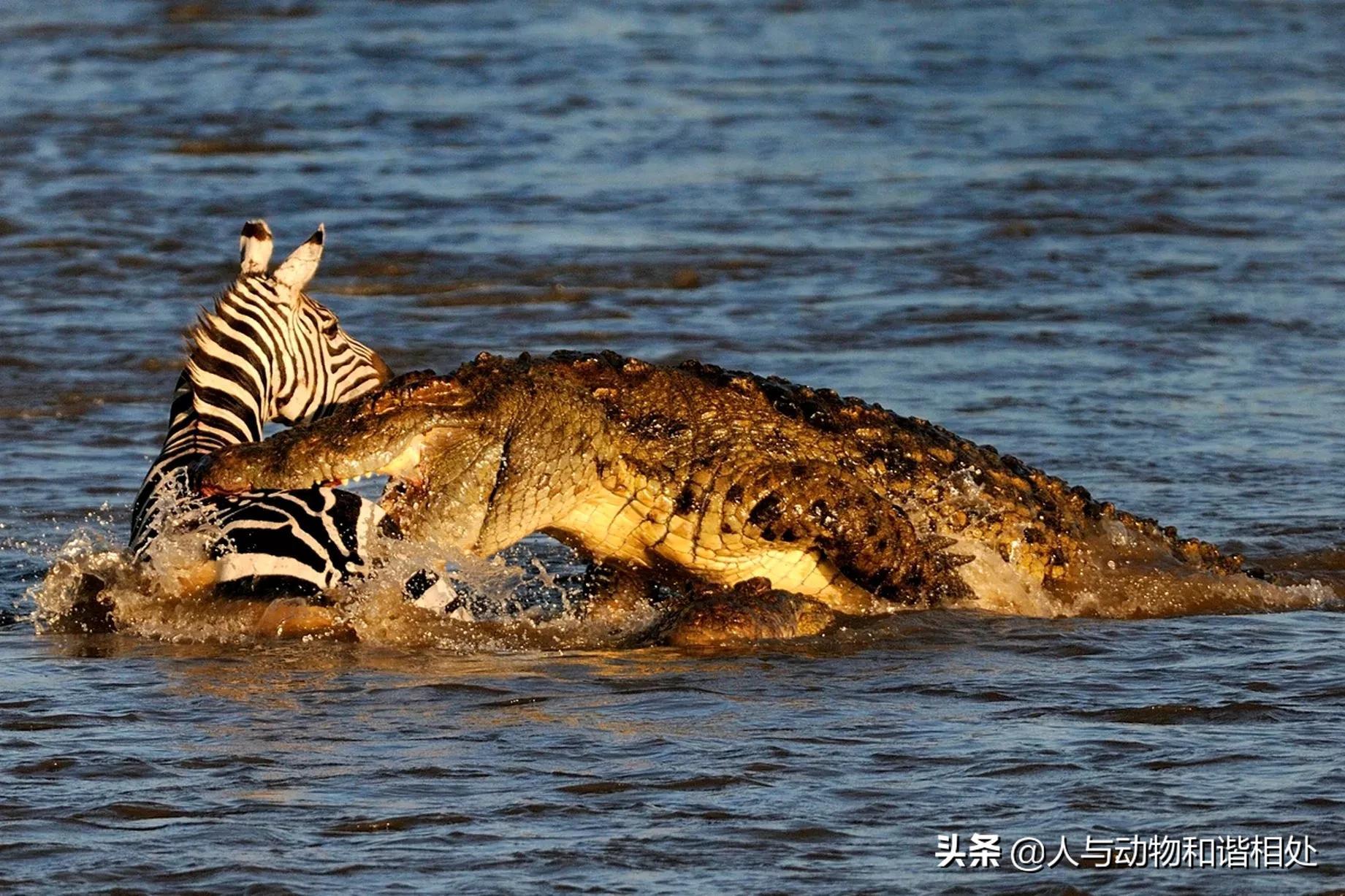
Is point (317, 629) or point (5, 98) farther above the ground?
point (5, 98)

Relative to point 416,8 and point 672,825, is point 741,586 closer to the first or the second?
point 672,825

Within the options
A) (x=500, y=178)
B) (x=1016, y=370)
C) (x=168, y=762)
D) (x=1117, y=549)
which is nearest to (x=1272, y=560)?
(x=1117, y=549)

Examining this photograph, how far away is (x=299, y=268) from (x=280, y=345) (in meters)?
0.28

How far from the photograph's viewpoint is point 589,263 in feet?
43.3

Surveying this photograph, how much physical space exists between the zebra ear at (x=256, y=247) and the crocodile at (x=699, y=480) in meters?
0.96

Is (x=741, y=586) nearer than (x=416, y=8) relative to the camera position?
Yes

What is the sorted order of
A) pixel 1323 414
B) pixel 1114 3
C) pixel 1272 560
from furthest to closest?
pixel 1114 3 < pixel 1323 414 < pixel 1272 560

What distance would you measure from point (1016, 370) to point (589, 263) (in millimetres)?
3337

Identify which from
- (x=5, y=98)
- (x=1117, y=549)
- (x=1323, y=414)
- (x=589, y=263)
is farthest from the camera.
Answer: (x=5, y=98)

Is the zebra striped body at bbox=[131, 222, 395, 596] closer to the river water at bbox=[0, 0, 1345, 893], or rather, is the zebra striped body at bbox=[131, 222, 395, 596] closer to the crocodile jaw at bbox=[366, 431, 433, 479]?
the crocodile jaw at bbox=[366, 431, 433, 479]

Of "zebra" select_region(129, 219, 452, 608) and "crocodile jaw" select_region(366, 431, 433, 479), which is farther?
"zebra" select_region(129, 219, 452, 608)

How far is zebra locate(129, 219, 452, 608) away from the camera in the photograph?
6430 mm

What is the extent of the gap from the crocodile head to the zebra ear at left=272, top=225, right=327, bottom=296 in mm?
915

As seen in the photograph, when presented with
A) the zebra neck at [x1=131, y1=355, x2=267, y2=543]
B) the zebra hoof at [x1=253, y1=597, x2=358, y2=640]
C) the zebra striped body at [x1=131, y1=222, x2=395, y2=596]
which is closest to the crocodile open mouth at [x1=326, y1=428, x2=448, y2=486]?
the zebra striped body at [x1=131, y1=222, x2=395, y2=596]
